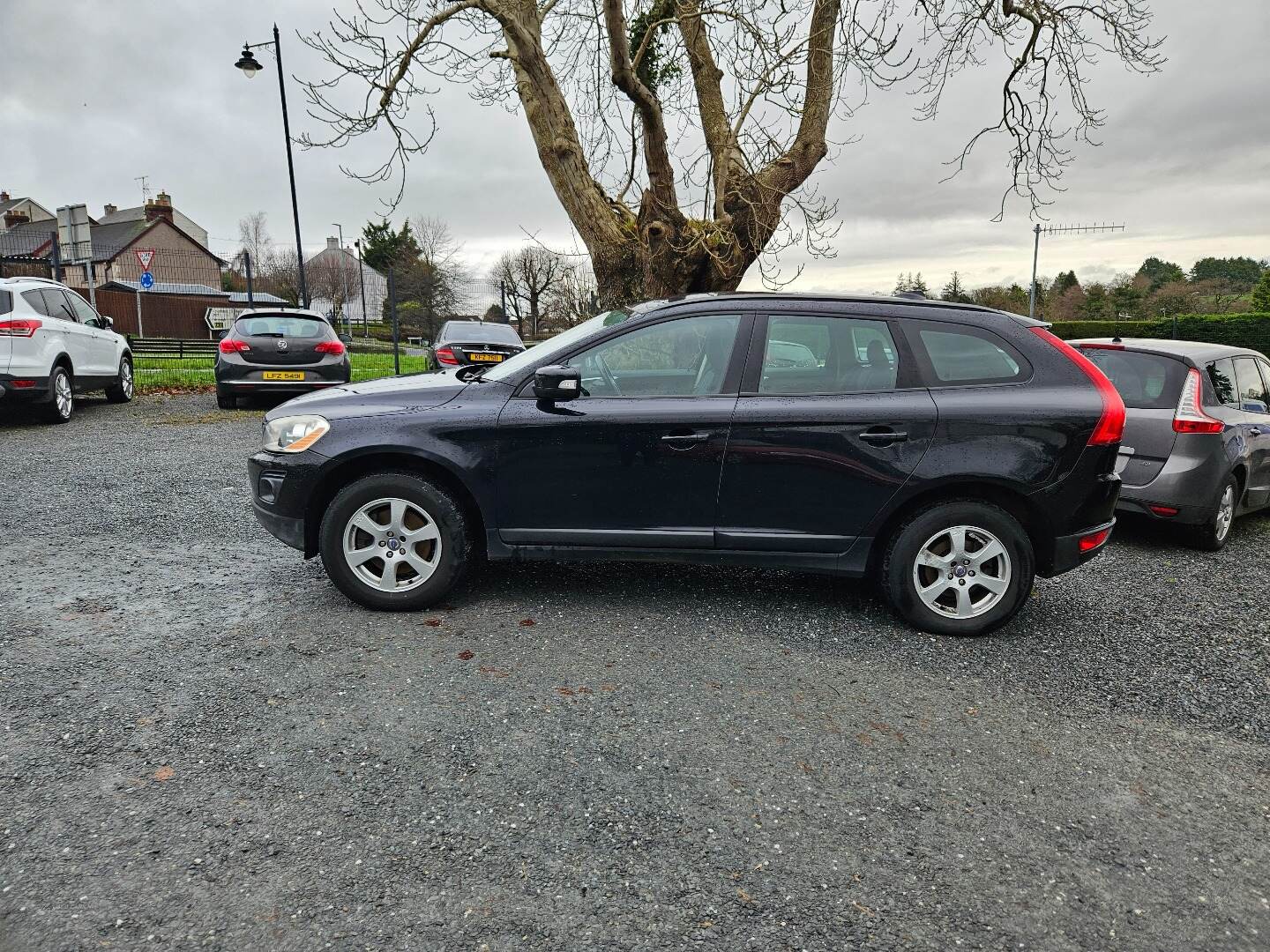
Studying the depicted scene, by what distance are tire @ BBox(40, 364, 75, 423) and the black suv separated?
806 centimetres

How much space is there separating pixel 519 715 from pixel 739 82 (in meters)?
11.2

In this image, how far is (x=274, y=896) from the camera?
2.16 meters

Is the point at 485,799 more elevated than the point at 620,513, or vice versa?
the point at 620,513

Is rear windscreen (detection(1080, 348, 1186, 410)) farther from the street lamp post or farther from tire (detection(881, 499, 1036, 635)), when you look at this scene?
the street lamp post

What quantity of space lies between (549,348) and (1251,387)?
5504mm

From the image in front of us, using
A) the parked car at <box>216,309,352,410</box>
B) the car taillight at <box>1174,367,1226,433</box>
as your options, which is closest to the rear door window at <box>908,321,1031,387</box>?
the car taillight at <box>1174,367,1226,433</box>

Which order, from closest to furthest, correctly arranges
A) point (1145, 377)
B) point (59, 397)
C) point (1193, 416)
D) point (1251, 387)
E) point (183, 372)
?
point (1193, 416) → point (1145, 377) → point (1251, 387) → point (59, 397) → point (183, 372)

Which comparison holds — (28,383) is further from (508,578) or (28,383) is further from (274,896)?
(274,896)

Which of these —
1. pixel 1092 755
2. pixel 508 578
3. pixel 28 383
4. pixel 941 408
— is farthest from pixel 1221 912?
pixel 28 383

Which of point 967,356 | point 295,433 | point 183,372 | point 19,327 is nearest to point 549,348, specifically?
point 295,433

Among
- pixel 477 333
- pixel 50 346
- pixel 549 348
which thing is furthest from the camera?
pixel 477 333

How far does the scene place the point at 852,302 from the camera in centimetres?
432

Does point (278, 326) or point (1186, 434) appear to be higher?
point (278, 326)

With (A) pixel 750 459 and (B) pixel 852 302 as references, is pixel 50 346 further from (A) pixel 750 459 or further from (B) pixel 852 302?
(B) pixel 852 302
